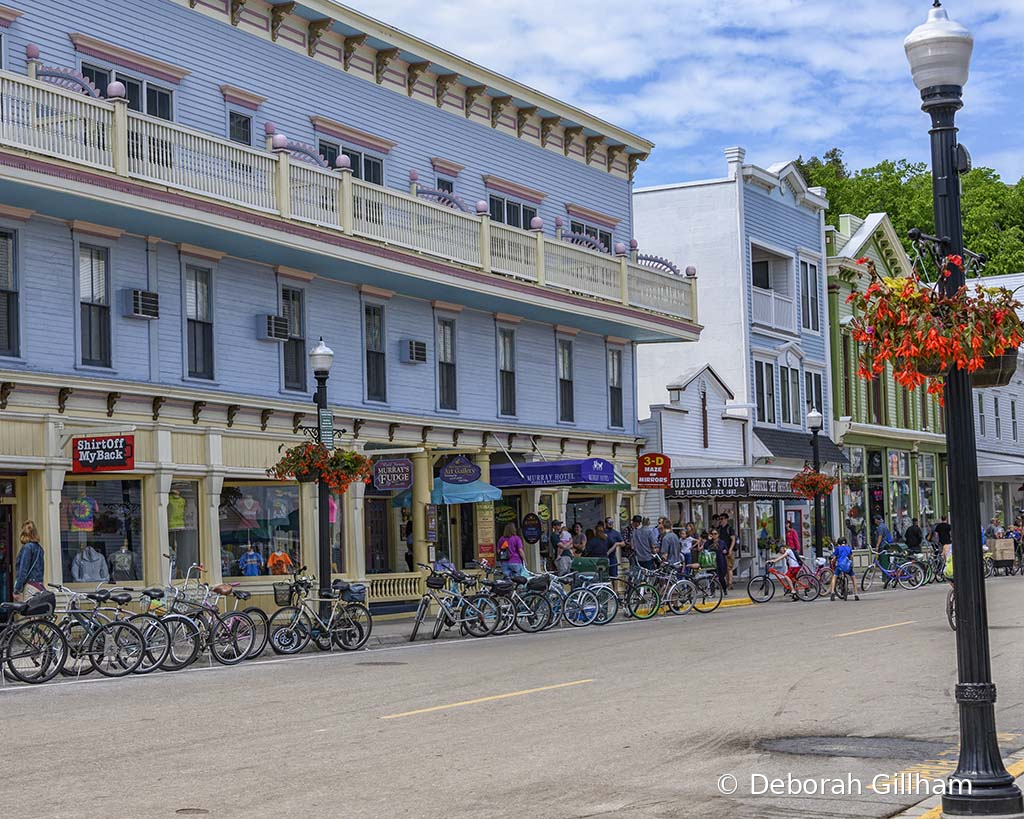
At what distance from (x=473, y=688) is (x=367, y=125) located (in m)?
15.7

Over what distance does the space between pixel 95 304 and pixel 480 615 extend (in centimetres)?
735

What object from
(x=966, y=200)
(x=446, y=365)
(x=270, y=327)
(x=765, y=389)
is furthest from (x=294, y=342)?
(x=966, y=200)

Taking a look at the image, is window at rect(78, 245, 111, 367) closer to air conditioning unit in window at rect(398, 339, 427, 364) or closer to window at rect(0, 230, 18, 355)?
window at rect(0, 230, 18, 355)

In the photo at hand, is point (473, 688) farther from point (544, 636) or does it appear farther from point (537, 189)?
point (537, 189)

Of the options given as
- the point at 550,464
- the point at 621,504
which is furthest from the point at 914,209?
the point at 550,464

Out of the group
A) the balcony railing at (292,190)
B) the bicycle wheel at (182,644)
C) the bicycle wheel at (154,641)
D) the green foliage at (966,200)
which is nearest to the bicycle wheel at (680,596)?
the balcony railing at (292,190)

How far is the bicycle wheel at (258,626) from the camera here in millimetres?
19806

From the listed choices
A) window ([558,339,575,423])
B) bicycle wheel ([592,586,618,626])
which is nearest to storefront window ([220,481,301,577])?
bicycle wheel ([592,586,618,626])

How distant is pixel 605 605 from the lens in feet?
85.2

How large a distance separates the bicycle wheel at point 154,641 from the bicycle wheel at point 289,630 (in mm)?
2144

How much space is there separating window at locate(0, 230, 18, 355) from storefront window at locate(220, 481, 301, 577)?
497 centimetres

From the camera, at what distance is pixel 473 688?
15.1 m

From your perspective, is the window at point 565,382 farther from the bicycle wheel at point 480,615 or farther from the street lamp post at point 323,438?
the street lamp post at point 323,438

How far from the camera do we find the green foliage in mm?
69375
